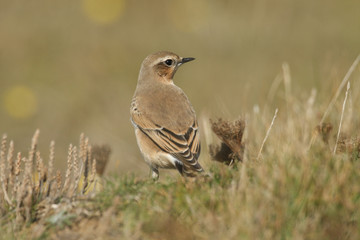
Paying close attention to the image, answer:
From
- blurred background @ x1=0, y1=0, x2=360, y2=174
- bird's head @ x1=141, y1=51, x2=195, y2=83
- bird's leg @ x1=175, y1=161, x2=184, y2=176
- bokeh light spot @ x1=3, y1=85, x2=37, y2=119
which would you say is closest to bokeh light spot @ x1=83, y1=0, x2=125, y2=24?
blurred background @ x1=0, y1=0, x2=360, y2=174

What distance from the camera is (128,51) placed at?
15930mm

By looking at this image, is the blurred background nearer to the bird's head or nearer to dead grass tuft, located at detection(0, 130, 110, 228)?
the bird's head

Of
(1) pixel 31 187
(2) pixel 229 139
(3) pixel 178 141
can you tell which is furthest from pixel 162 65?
(1) pixel 31 187

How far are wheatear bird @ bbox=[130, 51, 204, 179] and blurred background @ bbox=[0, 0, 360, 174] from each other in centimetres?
347

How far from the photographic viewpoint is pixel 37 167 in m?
5.82

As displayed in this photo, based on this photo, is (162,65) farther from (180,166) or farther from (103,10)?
(103,10)

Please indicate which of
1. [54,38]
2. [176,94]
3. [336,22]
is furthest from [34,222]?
[336,22]

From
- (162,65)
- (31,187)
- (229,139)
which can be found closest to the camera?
(31,187)

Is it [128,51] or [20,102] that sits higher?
[128,51]

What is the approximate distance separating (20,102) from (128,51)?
338 cm

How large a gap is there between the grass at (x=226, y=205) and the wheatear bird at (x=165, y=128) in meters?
1.17

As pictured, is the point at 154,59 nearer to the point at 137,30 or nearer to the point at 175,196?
the point at 175,196

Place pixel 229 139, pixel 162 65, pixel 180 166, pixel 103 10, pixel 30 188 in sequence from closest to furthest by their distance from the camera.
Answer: pixel 30 188 → pixel 229 139 → pixel 180 166 → pixel 162 65 → pixel 103 10

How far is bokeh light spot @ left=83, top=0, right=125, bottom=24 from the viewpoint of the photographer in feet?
55.0
